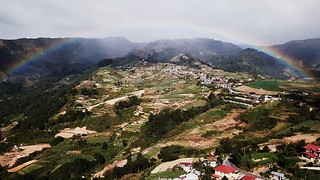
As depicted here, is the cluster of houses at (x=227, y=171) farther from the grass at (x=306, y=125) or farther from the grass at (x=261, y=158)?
the grass at (x=306, y=125)

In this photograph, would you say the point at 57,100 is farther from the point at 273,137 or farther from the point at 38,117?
the point at 273,137

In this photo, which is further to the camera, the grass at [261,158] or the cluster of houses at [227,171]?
the grass at [261,158]

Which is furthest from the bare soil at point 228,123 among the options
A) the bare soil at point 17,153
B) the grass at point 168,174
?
the bare soil at point 17,153

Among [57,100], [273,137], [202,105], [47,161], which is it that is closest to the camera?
[273,137]

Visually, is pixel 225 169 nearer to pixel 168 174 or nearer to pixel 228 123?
pixel 168 174

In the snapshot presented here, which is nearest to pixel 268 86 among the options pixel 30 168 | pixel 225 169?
pixel 30 168

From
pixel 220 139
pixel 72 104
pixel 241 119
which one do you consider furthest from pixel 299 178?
pixel 72 104

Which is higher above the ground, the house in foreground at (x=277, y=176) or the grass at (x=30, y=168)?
the house in foreground at (x=277, y=176)

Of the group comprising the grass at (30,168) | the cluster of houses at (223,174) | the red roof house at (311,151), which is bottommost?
the grass at (30,168)
